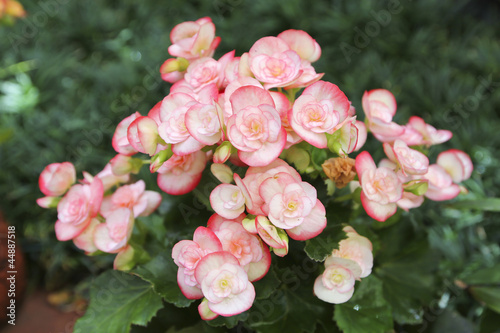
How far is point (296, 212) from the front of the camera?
15.6 inches

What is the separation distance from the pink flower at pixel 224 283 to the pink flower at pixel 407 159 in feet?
0.66

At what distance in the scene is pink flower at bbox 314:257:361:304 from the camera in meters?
0.45

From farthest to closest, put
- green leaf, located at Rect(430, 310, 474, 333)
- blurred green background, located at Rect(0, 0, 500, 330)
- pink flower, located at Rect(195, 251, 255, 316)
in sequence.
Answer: blurred green background, located at Rect(0, 0, 500, 330)
green leaf, located at Rect(430, 310, 474, 333)
pink flower, located at Rect(195, 251, 255, 316)

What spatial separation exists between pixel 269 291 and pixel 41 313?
4.68 feet

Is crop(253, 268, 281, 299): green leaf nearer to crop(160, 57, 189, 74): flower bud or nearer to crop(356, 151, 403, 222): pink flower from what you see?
crop(356, 151, 403, 222): pink flower

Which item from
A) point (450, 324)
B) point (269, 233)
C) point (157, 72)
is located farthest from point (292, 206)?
point (157, 72)

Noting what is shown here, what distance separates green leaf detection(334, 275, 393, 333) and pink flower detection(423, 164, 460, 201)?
13cm

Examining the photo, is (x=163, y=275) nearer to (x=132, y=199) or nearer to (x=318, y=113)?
(x=132, y=199)

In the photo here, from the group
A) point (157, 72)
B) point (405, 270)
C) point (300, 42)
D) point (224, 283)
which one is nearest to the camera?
point (224, 283)

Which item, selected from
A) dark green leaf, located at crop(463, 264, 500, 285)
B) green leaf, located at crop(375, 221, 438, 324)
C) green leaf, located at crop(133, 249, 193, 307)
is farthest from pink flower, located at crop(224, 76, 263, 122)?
dark green leaf, located at crop(463, 264, 500, 285)

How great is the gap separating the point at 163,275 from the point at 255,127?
9.5 inches

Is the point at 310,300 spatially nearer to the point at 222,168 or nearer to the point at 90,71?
the point at 222,168

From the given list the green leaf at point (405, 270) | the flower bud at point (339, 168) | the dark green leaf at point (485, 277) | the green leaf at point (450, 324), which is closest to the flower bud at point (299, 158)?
the flower bud at point (339, 168)

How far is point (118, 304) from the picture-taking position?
1.87 feet
